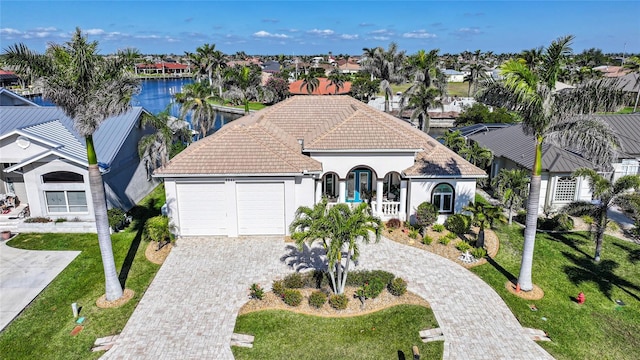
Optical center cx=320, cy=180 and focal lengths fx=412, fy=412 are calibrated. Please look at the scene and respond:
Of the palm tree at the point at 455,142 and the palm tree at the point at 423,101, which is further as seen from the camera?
the palm tree at the point at 423,101

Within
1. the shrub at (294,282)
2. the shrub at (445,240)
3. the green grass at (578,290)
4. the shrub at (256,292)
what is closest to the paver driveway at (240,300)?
the shrub at (256,292)

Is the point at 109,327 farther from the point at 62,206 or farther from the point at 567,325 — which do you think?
the point at 567,325

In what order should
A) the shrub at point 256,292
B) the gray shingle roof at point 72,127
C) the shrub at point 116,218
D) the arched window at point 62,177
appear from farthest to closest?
the gray shingle roof at point 72,127, the arched window at point 62,177, the shrub at point 116,218, the shrub at point 256,292

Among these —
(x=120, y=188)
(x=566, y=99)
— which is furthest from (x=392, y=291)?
(x=120, y=188)

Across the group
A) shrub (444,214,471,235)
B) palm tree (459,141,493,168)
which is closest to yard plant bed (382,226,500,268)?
shrub (444,214,471,235)

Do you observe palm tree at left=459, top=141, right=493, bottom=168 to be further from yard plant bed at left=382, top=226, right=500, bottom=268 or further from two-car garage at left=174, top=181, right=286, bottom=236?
two-car garage at left=174, top=181, right=286, bottom=236

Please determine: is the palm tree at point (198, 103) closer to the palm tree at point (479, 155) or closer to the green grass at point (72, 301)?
the green grass at point (72, 301)
